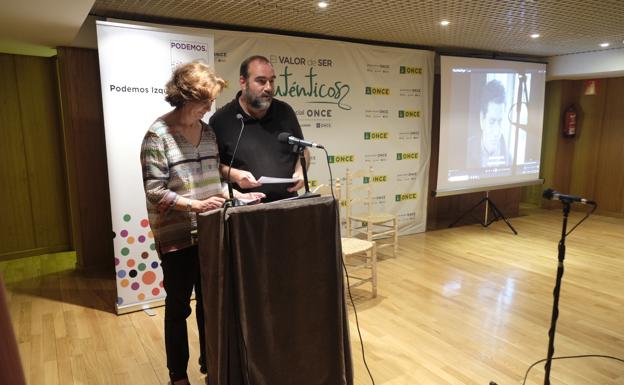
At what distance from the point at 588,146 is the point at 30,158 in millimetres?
7502

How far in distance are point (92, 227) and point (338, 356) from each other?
3164 mm

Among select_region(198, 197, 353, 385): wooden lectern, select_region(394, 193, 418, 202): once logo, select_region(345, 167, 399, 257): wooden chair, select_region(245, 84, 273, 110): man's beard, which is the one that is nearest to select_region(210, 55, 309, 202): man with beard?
select_region(245, 84, 273, 110): man's beard

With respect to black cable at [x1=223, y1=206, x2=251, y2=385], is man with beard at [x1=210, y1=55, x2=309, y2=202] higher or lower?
higher

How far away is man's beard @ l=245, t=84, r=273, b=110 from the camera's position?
2.01 meters

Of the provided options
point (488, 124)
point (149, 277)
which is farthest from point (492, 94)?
point (149, 277)

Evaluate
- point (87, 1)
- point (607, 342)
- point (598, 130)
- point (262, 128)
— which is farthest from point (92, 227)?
point (598, 130)

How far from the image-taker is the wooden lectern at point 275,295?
1.47m

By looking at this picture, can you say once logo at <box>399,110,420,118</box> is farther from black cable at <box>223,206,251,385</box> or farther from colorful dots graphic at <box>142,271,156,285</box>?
black cable at <box>223,206,251,385</box>

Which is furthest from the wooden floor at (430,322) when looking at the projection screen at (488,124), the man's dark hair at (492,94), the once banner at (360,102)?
the man's dark hair at (492,94)

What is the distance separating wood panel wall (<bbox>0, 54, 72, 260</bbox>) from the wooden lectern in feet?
12.5

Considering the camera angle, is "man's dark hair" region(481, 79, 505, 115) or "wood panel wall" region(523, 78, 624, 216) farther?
"wood panel wall" region(523, 78, 624, 216)

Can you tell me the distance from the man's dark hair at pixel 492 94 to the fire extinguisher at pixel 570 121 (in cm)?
165

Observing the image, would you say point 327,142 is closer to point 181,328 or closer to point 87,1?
point 87,1

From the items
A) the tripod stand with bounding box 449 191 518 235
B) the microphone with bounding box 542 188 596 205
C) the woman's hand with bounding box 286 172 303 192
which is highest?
the woman's hand with bounding box 286 172 303 192
